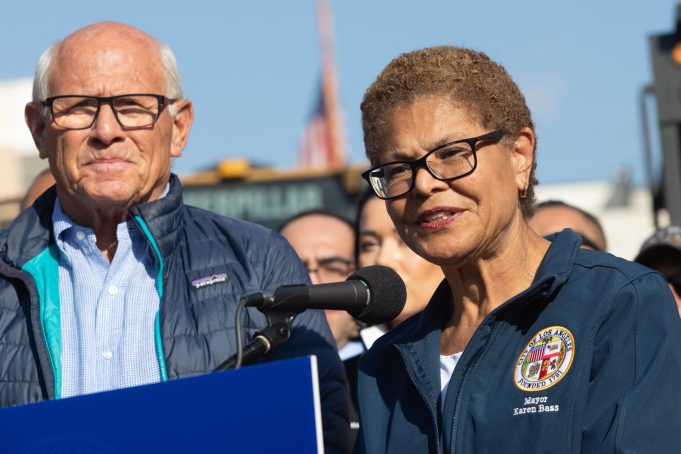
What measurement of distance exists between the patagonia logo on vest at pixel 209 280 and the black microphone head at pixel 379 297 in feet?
2.06

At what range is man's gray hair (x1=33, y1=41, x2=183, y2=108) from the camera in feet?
13.8

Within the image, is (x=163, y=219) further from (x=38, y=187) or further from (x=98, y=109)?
(x=38, y=187)

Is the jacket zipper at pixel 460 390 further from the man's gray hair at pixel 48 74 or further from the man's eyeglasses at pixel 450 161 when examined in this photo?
the man's gray hair at pixel 48 74

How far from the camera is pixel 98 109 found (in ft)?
13.3

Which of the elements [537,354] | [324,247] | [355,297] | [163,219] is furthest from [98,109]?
[324,247]

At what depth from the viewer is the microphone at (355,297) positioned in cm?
318

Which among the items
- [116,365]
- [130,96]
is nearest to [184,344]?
[116,365]

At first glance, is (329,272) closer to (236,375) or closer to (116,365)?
(116,365)

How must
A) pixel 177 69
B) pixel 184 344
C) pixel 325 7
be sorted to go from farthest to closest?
pixel 325 7 < pixel 177 69 < pixel 184 344

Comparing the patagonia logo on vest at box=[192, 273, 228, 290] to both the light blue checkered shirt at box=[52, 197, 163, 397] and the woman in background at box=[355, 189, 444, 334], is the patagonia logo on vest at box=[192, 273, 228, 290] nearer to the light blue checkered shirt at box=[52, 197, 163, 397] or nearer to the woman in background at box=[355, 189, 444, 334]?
the light blue checkered shirt at box=[52, 197, 163, 397]

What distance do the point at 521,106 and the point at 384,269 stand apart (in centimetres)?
60

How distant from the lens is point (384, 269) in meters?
3.48

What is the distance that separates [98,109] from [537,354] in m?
1.70

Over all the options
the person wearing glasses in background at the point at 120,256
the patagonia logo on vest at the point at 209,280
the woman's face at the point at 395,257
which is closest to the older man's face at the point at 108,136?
the person wearing glasses in background at the point at 120,256
